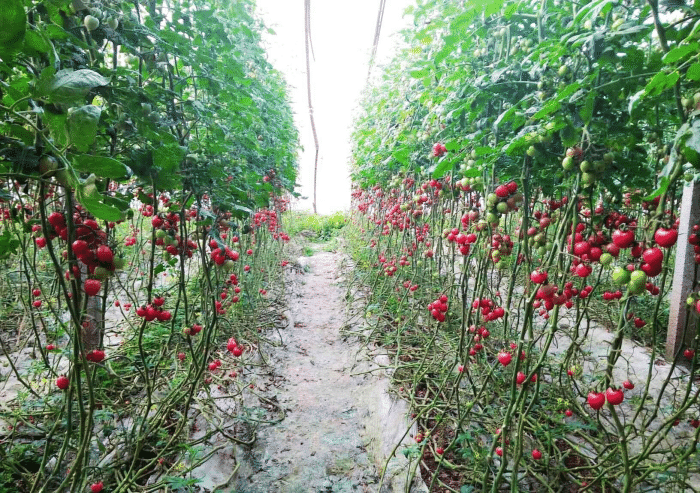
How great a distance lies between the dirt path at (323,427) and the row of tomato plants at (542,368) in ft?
0.63

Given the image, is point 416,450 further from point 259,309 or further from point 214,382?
point 259,309

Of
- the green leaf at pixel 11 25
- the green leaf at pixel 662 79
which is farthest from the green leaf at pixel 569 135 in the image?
the green leaf at pixel 11 25

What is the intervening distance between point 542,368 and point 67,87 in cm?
206

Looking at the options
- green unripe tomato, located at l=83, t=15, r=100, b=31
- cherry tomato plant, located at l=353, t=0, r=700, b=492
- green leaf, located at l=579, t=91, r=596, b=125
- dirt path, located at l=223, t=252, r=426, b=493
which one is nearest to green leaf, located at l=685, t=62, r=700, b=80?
cherry tomato plant, located at l=353, t=0, r=700, b=492

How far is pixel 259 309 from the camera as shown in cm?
333

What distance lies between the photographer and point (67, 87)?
0.46 meters

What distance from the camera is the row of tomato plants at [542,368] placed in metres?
1.00

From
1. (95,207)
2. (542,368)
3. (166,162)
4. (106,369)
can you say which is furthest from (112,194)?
(542,368)

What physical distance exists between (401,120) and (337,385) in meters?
1.79

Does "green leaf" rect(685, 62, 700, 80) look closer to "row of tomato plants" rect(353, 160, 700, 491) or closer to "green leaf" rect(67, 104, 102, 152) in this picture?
"row of tomato plants" rect(353, 160, 700, 491)

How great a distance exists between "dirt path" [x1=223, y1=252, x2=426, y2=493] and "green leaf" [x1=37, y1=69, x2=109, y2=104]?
63.1 inches

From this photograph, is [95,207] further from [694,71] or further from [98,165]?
[694,71]

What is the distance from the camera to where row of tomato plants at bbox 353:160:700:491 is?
1.00m

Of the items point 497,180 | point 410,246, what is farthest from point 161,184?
point 410,246
